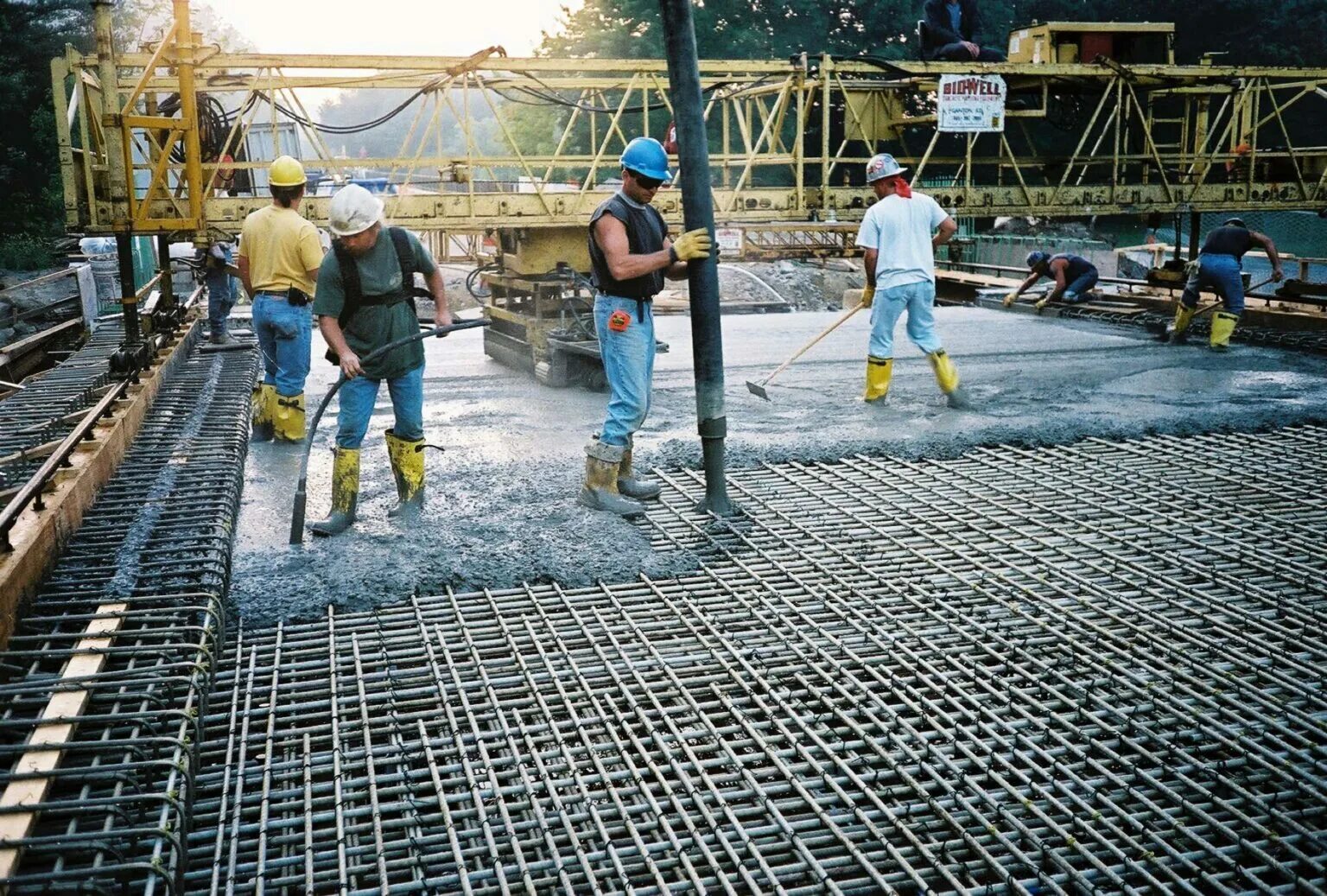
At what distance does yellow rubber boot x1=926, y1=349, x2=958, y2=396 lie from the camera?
7.79 m

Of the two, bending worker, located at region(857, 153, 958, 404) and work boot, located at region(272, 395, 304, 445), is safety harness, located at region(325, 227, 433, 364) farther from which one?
bending worker, located at region(857, 153, 958, 404)

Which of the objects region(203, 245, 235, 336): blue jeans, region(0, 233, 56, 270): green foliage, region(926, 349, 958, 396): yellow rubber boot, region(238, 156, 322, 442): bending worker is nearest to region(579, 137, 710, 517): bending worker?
region(238, 156, 322, 442): bending worker

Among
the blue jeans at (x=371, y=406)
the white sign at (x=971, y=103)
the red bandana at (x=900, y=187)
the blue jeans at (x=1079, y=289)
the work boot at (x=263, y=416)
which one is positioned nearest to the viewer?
the blue jeans at (x=371, y=406)

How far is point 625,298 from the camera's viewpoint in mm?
5602

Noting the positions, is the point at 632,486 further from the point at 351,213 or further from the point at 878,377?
the point at 878,377

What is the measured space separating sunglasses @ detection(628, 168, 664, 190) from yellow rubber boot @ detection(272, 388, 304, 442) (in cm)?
289

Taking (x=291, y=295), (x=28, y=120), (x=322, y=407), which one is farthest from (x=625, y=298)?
(x=28, y=120)

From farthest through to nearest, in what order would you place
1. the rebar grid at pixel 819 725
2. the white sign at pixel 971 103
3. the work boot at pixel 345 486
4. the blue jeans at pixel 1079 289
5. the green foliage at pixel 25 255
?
the green foliage at pixel 25 255 → the blue jeans at pixel 1079 289 → the white sign at pixel 971 103 → the work boot at pixel 345 486 → the rebar grid at pixel 819 725

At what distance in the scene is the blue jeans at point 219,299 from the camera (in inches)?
411

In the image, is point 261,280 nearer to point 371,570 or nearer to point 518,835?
point 371,570

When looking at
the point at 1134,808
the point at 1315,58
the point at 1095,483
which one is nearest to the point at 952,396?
the point at 1095,483

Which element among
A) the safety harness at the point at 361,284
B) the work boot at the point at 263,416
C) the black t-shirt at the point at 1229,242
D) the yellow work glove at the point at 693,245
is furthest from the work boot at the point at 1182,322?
the work boot at the point at 263,416

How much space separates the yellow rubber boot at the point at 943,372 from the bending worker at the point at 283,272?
13.1 ft

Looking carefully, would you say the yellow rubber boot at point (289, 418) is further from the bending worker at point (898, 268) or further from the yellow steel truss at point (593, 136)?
the bending worker at point (898, 268)
